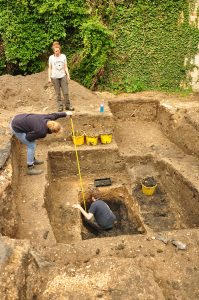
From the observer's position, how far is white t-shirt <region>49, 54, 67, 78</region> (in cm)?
889

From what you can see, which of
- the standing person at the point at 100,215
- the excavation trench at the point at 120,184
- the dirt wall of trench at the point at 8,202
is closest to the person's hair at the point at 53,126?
the dirt wall of trench at the point at 8,202

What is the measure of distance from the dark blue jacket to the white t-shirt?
216cm

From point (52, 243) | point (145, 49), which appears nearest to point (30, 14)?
point (145, 49)

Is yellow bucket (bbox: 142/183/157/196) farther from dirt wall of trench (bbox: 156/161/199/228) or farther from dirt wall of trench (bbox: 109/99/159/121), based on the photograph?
dirt wall of trench (bbox: 109/99/159/121)

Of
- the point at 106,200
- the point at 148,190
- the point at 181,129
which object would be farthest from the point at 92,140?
the point at 181,129

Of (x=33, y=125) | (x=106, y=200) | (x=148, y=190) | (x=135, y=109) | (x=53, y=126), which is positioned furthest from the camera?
(x=135, y=109)

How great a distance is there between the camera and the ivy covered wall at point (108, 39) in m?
11.2

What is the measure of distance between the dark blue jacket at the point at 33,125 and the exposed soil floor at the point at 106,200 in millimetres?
695

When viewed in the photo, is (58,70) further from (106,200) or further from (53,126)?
(106,200)

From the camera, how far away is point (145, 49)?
12.1 meters

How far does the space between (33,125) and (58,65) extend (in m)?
2.68

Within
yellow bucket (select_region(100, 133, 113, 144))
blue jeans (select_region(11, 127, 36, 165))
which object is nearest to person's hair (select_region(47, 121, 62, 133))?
blue jeans (select_region(11, 127, 36, 165))

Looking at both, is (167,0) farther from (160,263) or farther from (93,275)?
(93,275)

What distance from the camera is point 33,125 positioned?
23.2 ft
